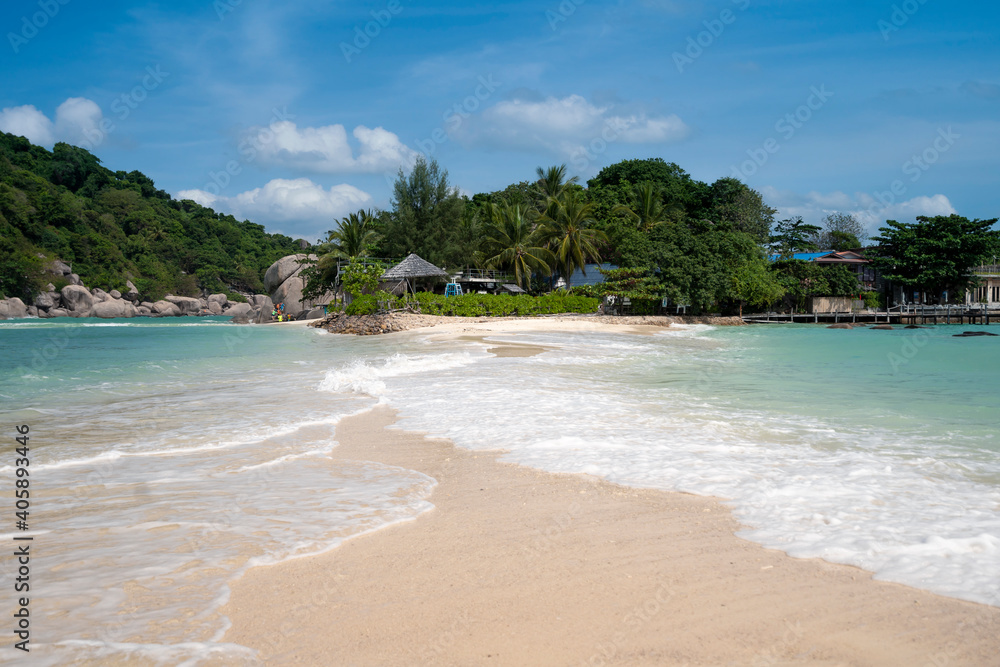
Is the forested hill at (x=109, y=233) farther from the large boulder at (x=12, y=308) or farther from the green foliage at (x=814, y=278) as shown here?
the green foliage at (x=814, y=278)

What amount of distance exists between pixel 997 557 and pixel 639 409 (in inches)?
198

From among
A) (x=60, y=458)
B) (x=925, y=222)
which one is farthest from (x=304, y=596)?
(x=925, y=222)

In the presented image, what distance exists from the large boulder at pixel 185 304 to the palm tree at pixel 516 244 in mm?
48498

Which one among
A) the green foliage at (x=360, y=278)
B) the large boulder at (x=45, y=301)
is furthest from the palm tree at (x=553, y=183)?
the large boulder at (x=45, y=301)

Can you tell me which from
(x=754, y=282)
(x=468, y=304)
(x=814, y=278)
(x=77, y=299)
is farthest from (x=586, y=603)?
(x=77, y=299)

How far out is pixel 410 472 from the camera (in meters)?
5.36

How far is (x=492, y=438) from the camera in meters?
6.60

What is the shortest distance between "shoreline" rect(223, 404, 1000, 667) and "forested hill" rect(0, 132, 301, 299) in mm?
72949

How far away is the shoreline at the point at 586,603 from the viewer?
2.49 meters

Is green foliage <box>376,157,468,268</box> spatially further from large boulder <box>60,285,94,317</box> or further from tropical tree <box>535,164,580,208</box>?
large boulder <box>60,285,94,317</box>

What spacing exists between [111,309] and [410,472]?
74.2 m

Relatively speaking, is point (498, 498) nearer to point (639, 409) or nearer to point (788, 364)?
point (639, 409)

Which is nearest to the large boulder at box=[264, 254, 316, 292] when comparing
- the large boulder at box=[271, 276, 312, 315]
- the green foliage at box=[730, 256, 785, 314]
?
the large boulder at box=[271, 276, 312, 315]

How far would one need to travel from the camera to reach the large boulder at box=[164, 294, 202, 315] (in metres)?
74.9
